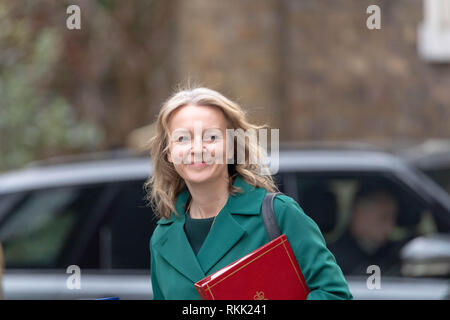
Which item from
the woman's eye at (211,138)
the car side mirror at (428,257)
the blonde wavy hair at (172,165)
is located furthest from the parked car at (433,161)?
the woman's eye at (211,138)

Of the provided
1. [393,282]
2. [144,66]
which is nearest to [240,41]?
[144,66]

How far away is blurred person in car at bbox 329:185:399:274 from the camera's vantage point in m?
4.01

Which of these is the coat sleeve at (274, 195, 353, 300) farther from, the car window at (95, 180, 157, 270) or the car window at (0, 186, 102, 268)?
the car window at (0, 186, 102, 268)

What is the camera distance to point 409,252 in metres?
3.80

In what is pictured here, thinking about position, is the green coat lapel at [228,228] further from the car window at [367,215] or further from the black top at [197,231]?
the car window at [367,215]

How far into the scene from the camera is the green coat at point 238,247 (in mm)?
1819

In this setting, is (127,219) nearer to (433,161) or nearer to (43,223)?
(43,223)

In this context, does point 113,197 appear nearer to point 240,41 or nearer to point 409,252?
point 409,252

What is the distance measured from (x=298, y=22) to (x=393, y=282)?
6128 mm

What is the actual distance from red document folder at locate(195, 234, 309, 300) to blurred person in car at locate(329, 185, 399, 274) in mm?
2222

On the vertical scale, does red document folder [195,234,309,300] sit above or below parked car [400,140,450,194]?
above

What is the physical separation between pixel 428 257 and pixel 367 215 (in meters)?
0.50

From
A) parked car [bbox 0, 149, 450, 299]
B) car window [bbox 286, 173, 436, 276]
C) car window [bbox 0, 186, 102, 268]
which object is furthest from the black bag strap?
car window [bbox 0, 186, 102, 268]

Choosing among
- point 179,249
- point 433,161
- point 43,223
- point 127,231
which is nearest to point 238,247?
point 179,249
